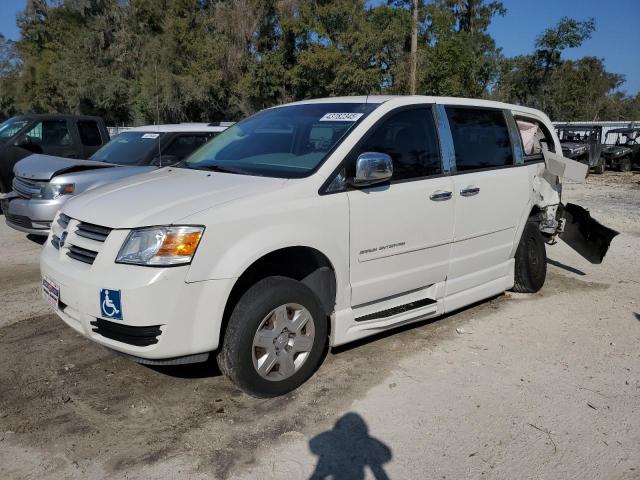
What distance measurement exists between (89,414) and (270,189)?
5.72 ft

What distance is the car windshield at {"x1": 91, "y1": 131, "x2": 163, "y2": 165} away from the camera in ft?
25.5

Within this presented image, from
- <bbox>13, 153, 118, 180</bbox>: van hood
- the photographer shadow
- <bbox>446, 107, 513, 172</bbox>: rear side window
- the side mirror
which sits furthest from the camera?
<bbox>13, 153, 118, 180</bbox>: van hood

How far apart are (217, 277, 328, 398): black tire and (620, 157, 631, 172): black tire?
2341 centimetres

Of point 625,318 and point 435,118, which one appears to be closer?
point 435,118

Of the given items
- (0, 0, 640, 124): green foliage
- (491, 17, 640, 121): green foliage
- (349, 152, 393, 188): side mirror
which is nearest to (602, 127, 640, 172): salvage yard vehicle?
(0, 0, 640, 124): green foliage

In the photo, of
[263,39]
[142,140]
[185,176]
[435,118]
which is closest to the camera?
[185,176]

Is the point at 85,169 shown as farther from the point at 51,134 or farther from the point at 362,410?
the point at 362,410

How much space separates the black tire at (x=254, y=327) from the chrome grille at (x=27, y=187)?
16.4ft

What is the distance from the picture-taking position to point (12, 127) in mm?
10586

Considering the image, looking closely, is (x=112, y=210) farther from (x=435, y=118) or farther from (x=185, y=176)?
(x=435, y=118)

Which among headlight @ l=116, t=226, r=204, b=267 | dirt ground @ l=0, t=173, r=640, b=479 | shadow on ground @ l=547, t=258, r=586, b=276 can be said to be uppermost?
headlight @ l=116, t=226, r=204, b=267

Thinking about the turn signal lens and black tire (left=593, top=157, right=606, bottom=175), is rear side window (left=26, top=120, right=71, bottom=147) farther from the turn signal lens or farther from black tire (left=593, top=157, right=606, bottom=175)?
black tire (left=593, top=157, right=606, bottom=175)

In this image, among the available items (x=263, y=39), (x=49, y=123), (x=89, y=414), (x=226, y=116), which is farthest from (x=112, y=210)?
(x=226, y=116)

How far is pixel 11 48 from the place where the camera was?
60938mm
